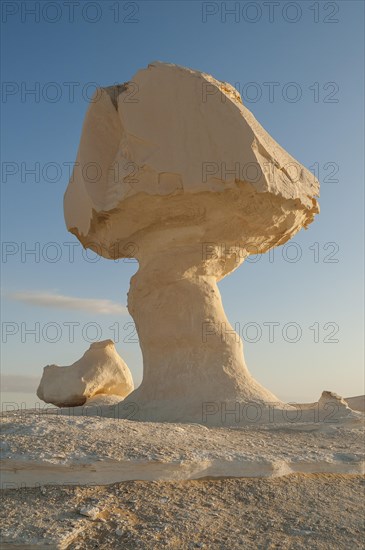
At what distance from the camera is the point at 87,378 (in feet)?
33.5

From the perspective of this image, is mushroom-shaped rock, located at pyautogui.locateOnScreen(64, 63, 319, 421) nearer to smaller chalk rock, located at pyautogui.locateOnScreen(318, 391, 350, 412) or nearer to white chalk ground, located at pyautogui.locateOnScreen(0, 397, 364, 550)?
smaller chalk rock, located at pyautogui.locateOnScreen(318, 391, 350, 412)

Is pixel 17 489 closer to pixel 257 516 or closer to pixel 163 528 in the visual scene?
pixel 163 528

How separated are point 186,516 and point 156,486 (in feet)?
1.16

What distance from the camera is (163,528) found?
3.50 meters

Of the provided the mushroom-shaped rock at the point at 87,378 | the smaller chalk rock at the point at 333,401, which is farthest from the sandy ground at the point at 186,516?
the mushroom-shaped rock at the point at 87,378

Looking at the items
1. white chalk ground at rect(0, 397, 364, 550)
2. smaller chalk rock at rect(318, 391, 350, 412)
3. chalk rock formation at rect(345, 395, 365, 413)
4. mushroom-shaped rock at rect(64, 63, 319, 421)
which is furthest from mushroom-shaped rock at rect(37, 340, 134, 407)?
white chalk ground at rect(0, 397, 364, 550)

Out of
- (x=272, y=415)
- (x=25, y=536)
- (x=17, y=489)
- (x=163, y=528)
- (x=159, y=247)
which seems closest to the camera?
(x=25, y=536)

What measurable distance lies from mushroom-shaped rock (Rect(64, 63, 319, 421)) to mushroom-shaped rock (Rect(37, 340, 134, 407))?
2657 mm

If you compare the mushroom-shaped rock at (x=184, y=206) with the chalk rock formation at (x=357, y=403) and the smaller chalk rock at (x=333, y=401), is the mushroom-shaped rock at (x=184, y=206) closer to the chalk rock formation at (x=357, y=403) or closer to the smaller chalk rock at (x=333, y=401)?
the smaller chalk rock at (x=333, y=401)

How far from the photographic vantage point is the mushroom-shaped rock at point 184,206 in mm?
6988

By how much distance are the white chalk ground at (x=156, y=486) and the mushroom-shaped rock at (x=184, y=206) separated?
2.18 m

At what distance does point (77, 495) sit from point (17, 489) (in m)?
0.42

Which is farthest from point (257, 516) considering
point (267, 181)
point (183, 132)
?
point (183, 132)

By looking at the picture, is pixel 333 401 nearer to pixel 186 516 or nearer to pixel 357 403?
pixel 186 516
